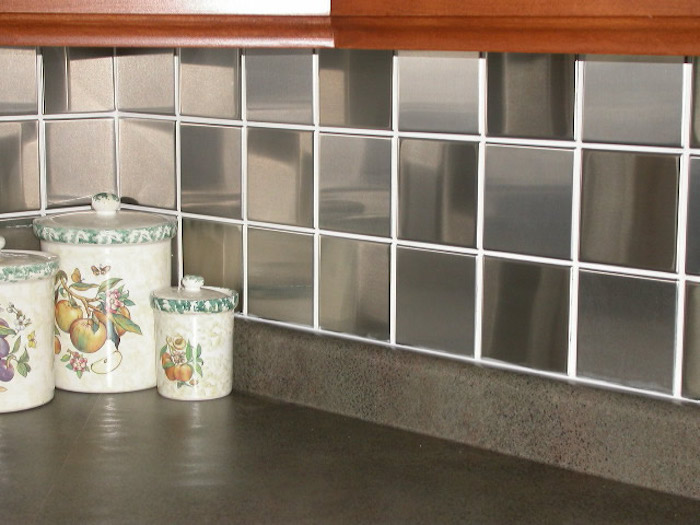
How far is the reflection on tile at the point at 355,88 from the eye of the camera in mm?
1388

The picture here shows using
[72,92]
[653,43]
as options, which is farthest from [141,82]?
[653,43]

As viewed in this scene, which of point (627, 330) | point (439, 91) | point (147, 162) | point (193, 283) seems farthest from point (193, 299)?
point (627, 330)

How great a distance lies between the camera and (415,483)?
1.23 m

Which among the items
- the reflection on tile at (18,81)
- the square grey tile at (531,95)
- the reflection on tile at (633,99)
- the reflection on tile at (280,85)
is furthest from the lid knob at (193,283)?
the reflection on tile at (633,99)

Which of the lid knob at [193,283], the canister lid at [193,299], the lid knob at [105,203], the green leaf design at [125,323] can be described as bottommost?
the green leaf design at [125,323]

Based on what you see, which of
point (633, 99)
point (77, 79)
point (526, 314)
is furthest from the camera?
point (77, 79)

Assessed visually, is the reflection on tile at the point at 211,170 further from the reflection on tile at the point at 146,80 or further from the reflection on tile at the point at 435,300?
the reflection on tile at the point at 435,300

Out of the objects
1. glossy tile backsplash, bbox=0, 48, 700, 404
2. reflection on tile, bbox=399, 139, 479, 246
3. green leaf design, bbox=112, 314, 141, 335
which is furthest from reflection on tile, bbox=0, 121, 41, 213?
reflection on tile, bbox=399, 139, 479, 246

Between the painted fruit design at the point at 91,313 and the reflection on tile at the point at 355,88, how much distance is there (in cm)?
33

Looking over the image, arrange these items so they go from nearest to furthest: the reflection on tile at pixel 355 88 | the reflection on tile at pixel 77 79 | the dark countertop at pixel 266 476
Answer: the dark countertop at pixel 266 476
the reflection on tile at pixel 355 88
the reflection on tile at pixel 77 79

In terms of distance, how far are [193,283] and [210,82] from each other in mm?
261

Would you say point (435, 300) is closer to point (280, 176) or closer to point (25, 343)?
point (280, 176)

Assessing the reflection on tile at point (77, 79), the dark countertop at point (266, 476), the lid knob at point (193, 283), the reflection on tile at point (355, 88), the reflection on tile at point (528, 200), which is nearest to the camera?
the dark countertop at point (266, 476)

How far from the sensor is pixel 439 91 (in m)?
1.34
